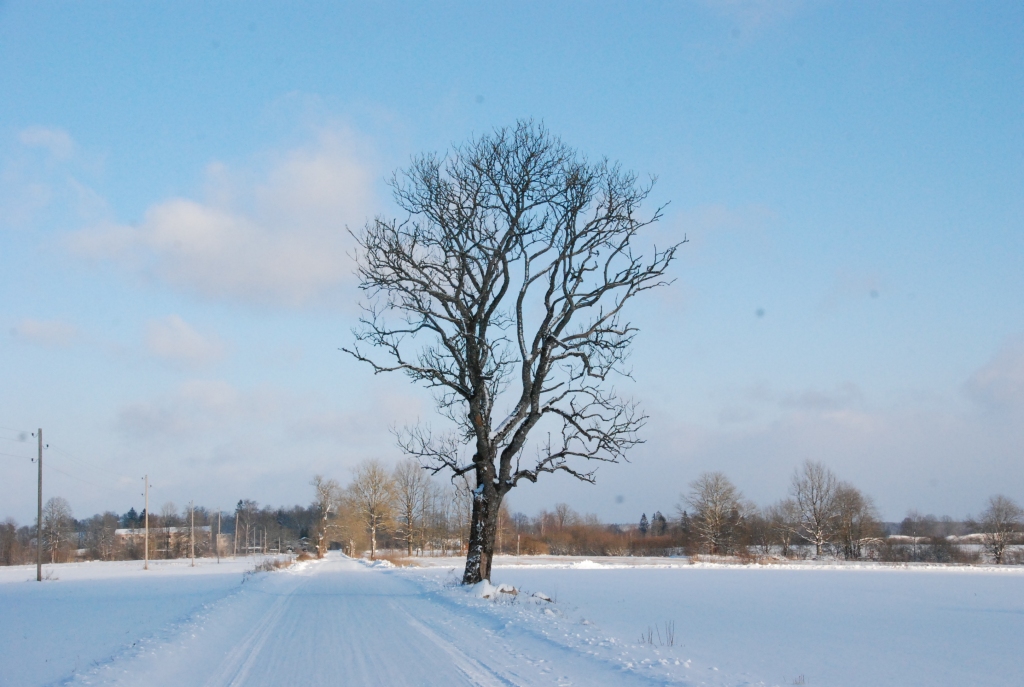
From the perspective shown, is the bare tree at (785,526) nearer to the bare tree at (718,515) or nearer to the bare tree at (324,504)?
the bare tree at (718,515)

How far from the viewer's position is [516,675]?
25.7 ft

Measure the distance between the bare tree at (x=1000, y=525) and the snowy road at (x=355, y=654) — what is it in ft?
241

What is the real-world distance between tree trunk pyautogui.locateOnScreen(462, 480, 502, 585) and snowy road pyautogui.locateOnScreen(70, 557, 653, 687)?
295 centimetres

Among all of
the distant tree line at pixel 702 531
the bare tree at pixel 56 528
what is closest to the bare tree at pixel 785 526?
the distant tree line at pixel 702 531

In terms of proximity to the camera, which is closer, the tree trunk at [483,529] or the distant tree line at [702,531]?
the tree trunk at [483,529]

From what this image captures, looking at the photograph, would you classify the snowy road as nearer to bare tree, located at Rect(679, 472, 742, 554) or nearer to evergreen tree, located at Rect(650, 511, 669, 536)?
bare tree, located at Rect(679, 472, 742, 554)

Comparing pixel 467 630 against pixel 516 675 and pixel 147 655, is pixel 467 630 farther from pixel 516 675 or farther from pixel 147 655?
pixel 147 655

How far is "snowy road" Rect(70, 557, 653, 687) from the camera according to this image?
25.7 feet

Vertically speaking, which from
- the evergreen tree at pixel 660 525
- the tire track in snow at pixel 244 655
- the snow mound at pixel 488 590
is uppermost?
the tire track in snow at pixel 244 655

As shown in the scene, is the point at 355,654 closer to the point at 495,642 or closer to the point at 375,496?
the point at 495,642

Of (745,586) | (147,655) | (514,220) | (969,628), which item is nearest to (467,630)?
(147,655)

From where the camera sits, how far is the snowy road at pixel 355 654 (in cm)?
784

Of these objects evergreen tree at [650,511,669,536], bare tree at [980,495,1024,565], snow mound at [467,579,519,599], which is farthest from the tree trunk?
evergreen tree at [650,511,669,536]

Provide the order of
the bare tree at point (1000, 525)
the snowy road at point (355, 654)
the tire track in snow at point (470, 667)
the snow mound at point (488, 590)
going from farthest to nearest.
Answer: the bare tree at point (1000, 525) < the snow mound at point (488, 590) < the snowy road at point (355, 654) < the tire track in snow at point (470, 667)
